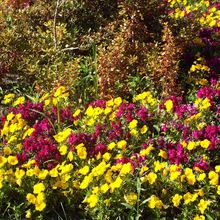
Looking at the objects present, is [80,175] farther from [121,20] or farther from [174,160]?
[121,20]

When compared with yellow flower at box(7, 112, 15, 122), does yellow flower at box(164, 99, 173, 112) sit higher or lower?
higher

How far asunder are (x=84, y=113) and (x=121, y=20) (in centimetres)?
166

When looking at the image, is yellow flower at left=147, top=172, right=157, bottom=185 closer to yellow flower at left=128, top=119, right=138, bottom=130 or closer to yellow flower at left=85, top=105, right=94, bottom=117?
yellow flower at left=128, top=119, right=138, bottom=130

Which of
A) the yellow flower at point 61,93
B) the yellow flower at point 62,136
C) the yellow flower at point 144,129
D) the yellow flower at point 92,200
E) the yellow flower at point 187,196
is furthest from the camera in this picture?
the yellow flower at point 61,93

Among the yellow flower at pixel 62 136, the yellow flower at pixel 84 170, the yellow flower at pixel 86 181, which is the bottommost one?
the yellow flower at pixel 86 181

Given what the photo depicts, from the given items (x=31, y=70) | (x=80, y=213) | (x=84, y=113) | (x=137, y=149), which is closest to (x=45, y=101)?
(x=84, y=113)

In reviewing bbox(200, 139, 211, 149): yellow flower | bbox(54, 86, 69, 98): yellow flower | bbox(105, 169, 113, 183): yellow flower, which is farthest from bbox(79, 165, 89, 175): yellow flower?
bbox(54, 86, 69, 98): yellow flower

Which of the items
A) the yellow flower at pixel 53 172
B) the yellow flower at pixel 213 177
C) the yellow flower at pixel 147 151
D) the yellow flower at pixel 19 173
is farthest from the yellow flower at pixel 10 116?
the yellow flower at pixel 213 177

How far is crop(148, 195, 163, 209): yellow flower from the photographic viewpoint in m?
3.48

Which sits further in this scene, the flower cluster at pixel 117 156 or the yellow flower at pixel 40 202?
the flower cluster at pixel 117 156

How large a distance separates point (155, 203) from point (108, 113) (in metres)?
1.29

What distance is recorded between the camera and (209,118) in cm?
456

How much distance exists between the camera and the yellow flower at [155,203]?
348 cm

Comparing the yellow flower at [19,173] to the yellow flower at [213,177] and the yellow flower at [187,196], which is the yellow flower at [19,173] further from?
the yellow flower at [213,177]
